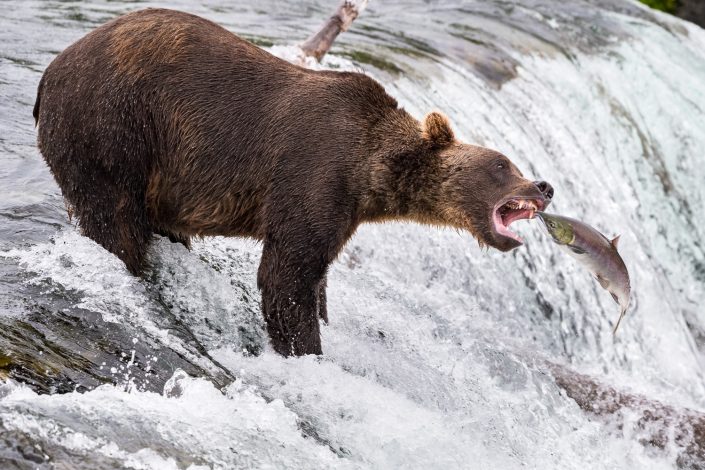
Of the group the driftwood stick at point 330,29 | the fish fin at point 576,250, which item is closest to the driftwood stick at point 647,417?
the fish fin at point 576,250

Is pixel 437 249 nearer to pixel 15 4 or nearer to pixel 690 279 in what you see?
pixel 690 279

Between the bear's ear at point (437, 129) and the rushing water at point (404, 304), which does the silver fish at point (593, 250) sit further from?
the rushing water at point (404, 304)

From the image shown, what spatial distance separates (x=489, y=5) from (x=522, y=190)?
8.23 meters

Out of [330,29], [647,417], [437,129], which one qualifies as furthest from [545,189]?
[330,29]

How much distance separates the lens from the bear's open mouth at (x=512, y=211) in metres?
4.75

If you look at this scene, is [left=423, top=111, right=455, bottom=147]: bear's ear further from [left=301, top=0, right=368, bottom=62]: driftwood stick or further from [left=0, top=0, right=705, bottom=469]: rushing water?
[left=301, top=0, right=368, bottom=62]: driftwood stick

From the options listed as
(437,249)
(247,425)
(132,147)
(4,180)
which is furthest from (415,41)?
(247,425)

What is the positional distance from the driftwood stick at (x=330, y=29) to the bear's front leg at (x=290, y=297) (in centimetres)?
315

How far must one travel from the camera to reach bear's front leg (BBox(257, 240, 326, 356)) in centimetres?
470

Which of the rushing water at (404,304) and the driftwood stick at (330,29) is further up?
the driftwood stick at (330,29)

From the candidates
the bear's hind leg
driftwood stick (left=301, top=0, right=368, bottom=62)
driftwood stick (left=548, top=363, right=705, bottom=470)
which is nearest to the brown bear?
the bear's hind leg

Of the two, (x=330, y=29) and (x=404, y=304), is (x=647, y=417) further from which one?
(x=330, y=29)

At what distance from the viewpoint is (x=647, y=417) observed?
586 cm

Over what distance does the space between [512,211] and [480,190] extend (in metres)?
0.18
